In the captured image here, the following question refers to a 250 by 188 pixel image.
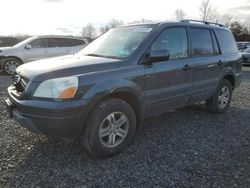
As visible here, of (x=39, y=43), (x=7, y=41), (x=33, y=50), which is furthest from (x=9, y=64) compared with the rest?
(x=7, y=41)

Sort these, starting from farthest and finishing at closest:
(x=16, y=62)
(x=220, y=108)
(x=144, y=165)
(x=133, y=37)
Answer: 1. (x=16, y=62)
2. (x=220, y=108)
3. (x=133, y=37)
4. (x=144, y=165)

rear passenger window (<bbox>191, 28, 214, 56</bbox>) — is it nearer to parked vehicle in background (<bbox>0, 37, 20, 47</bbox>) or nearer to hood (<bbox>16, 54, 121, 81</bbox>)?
hood (<bbox>16, 54, 121, 81</bbox>)

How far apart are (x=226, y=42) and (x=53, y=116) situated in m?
4.30

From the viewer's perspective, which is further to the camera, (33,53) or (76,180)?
(33,53)

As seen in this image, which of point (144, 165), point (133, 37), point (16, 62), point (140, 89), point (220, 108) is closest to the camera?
point (144, 165)

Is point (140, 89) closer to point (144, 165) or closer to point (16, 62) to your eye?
point (144, 165)

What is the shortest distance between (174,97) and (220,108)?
76.3 inches

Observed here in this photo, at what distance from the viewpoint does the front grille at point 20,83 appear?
3612mm

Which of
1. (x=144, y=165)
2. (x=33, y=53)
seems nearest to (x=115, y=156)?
(x=144, y=165)

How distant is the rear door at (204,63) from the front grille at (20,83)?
2.80 metres

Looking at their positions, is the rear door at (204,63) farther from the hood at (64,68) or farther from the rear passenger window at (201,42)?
the hood at (64,68)

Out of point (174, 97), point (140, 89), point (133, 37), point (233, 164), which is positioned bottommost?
point (233, 164)

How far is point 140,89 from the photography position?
4.00m

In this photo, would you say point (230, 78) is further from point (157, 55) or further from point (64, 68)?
point (64, 68)
